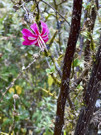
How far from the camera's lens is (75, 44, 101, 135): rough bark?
1.40 feet

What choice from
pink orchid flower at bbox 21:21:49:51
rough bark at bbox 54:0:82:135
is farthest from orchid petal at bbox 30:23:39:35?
rough bark at bbox 54:0:82:135

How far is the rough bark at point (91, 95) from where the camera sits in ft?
1.40

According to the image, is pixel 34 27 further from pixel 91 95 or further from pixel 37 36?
pixel 91 95

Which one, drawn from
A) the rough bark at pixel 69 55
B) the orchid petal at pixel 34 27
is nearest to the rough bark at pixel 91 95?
the rough bark at pixel 69 55

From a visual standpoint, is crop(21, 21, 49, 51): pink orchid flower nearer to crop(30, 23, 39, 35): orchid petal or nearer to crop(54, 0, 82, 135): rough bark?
crop(30, 23, 39, 35): orchid petal

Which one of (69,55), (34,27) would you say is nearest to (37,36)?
(34,27)

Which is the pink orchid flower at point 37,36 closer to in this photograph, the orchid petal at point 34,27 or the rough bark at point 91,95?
the orchid petal at point 34,27

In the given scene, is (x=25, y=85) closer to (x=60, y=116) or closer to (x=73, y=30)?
(x=60, y=116)

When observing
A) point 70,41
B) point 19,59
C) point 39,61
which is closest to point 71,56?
point 70,41

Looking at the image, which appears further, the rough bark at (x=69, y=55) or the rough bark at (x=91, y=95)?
the rough bark at (x=91, y=95)

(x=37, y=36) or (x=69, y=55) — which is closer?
(x=69, y=55)

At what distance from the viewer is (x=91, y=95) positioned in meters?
0.46

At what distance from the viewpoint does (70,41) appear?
34 centimetres

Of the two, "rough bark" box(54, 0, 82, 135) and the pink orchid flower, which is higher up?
the pink orchid flower
